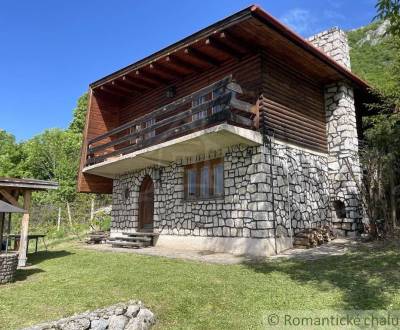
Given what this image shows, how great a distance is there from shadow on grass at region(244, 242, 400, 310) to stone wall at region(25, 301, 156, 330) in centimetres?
245

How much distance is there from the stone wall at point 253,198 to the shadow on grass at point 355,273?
6.14ft

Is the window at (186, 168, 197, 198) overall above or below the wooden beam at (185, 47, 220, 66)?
below

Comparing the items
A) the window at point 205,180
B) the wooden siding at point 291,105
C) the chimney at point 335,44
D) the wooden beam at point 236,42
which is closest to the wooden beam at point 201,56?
the wooden beam at point 236,42

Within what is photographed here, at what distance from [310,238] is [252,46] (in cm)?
590

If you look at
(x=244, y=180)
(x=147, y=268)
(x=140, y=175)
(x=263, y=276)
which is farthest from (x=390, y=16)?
(x=140, y=175)

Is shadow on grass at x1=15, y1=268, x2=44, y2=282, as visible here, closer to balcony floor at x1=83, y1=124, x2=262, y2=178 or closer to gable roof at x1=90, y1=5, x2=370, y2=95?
balcony floor at x1=83, y1=124, x2=262, y2=178

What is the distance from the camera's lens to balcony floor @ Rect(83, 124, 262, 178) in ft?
31.1

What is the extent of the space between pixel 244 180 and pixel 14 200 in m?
6.28

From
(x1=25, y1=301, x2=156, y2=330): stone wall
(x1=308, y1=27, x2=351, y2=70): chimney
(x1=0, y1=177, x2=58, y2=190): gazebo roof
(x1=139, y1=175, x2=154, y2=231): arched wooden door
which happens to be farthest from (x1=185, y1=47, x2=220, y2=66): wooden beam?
(x1=25, y1=301, x2=156, y2=330): stone wall

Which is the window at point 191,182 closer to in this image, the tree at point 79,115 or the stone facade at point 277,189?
the stone facade at point 277,189

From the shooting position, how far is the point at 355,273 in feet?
21.6

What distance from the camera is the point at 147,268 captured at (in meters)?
7.89

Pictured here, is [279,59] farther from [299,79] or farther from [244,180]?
[244,180]

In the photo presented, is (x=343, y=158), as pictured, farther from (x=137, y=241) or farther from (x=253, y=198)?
(x=137, y=241)
